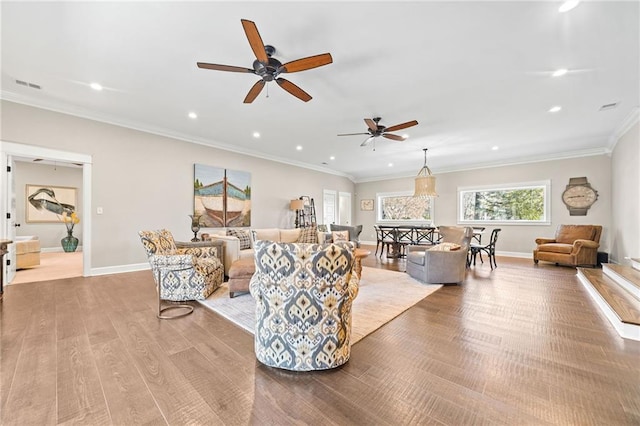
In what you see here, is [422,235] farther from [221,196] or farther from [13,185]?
[13,185]

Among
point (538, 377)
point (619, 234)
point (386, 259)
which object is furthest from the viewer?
point (386, 259)

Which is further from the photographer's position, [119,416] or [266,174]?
[266,174]

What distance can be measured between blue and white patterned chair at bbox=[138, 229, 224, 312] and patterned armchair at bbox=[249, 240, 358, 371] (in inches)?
66.0

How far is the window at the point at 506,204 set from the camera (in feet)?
24.0

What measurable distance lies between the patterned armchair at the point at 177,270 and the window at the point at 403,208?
783 centimetres

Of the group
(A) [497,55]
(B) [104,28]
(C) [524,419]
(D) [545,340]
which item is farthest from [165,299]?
(A) [497,55]

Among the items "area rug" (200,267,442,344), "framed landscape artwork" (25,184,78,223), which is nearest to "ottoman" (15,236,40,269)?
"framed landscape artwork" (25,184,78,223)

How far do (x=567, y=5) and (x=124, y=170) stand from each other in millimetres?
6657

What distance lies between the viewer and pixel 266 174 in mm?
7508

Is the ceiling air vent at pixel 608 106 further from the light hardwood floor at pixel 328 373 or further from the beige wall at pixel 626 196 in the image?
the light hardwood floor at pixel 328 373

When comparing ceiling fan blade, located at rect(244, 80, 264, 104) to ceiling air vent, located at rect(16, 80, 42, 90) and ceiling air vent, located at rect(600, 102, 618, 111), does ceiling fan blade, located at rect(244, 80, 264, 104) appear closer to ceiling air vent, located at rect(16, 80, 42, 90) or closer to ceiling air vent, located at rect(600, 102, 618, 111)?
ceiling air vent, located at rect(16, 80, 42, 90)

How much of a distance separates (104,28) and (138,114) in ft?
7.88

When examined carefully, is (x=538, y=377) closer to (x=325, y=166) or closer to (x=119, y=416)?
(x=119, y=416)

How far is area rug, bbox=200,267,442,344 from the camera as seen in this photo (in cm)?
270
